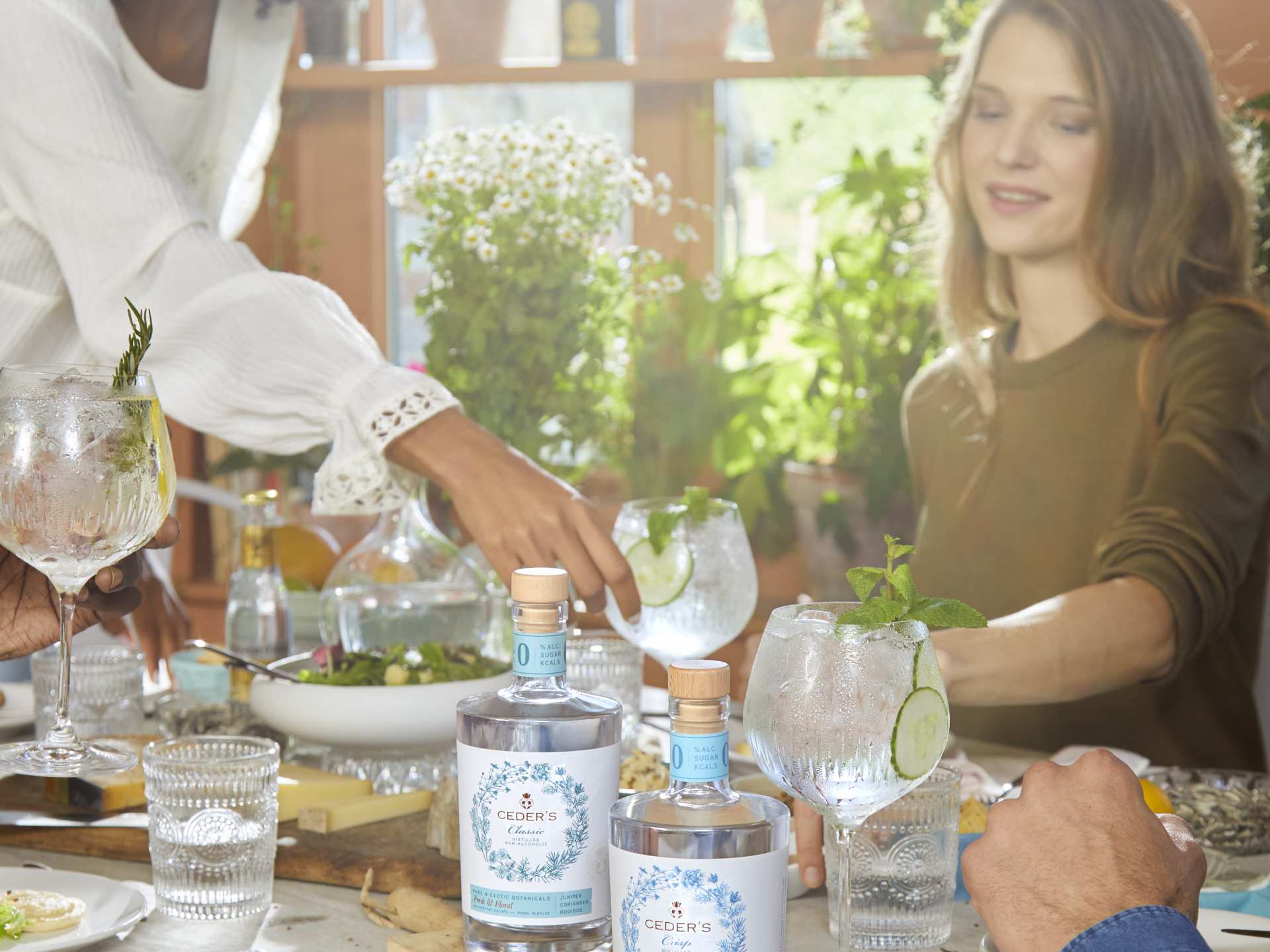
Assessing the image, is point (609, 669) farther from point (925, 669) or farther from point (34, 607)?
point (925, 669)

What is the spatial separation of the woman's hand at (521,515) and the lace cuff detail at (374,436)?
3cm

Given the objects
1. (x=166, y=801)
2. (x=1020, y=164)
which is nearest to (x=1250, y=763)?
(x=1020, y=164)

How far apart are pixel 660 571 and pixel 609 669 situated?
22 cm

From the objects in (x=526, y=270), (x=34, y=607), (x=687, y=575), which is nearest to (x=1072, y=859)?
(x=687, y=575)

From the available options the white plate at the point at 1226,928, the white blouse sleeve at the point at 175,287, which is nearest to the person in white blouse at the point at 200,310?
the white blouse sleeve at the point at 175,287

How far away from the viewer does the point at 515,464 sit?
46.0 inches

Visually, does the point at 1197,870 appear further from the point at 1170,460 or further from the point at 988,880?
the point at 1170,460

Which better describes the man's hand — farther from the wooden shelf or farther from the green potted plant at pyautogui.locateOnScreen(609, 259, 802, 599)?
the wooden shelf

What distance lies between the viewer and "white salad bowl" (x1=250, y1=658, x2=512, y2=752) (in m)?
1.26

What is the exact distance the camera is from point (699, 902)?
29.9 inches

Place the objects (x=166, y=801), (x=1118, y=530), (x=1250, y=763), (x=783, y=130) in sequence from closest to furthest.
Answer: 1. (x=166, y=801)
2. (x=1118, y=530)
3. (x=1250, y=763)
4. (x=783, y=130)

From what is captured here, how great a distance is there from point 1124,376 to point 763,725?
141cm

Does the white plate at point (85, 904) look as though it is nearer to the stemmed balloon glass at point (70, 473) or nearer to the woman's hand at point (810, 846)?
the stemmed balloon glass at point (70, 473)

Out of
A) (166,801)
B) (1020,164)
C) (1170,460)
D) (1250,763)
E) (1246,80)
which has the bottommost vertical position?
(1250,763)
